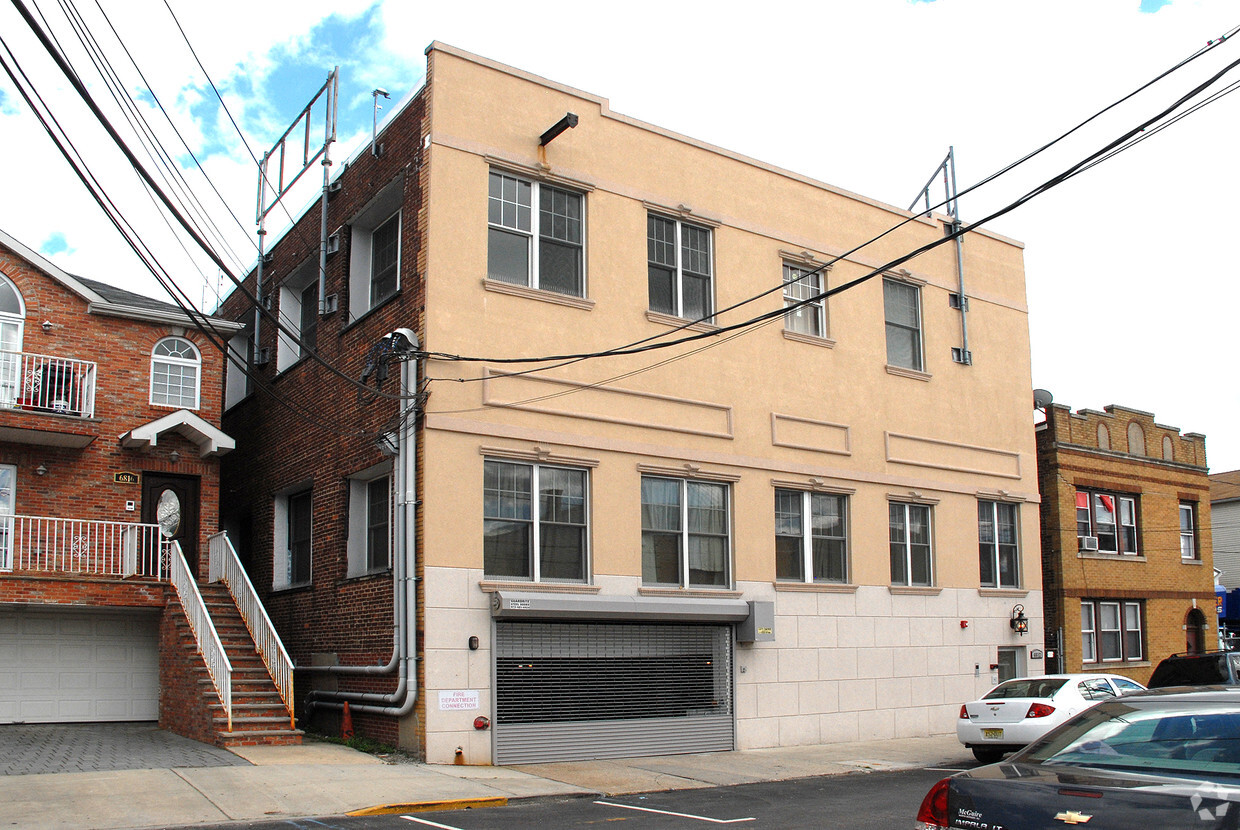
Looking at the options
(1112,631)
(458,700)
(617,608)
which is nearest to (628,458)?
(617,608)

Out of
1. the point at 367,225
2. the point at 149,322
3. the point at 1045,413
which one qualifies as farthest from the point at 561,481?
the point at 1045,413

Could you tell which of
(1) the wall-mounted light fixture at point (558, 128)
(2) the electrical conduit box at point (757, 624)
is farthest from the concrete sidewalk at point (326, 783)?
(1) the wall-mounted light fixture at point (558, 128)

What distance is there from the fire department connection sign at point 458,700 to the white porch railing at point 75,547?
628cm

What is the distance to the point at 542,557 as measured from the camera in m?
16.1

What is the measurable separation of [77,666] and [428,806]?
32.3 ft

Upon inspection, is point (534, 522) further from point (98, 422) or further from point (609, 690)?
point (98, 422)

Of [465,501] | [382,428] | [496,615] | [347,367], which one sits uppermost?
[347,367]

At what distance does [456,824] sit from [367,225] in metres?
10.9

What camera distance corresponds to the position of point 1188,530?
2767 centimetres

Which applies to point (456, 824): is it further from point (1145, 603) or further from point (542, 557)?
point (1145, 603)

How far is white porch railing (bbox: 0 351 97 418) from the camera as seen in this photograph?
18.2m

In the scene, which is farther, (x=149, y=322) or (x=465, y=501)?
(x=149, y=322)

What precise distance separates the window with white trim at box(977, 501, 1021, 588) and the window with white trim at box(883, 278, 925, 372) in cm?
315

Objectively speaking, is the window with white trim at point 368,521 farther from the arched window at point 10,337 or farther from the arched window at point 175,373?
the arched window at point 10,337
